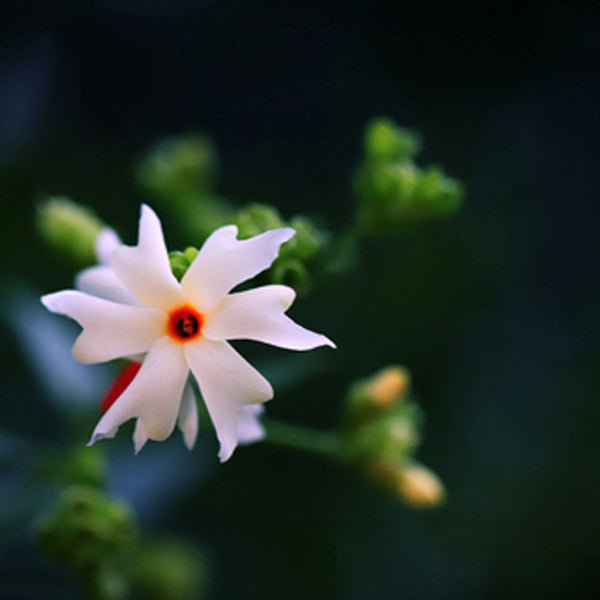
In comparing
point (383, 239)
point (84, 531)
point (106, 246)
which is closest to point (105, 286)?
point (106, 246)

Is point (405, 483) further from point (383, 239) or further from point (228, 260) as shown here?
point (383, 239)

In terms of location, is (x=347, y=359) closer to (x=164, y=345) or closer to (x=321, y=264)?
(x=321, y=264)

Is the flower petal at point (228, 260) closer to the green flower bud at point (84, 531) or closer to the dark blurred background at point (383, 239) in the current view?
the green flower bud at point (84, 531)

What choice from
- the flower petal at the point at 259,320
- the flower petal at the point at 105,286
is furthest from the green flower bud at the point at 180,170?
the flower petal at the point at 259,320

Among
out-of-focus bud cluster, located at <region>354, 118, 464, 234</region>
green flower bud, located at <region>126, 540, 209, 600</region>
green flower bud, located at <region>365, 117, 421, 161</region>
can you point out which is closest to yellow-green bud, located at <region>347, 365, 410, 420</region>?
out-of-focus bud cluster, located at <region>354, 118, 464, 234</region>

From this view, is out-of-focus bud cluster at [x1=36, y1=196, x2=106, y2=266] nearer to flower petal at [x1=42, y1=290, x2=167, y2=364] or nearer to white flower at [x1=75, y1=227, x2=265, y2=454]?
white flower at [x1=75, y1=227, x2=265, y2=454]
